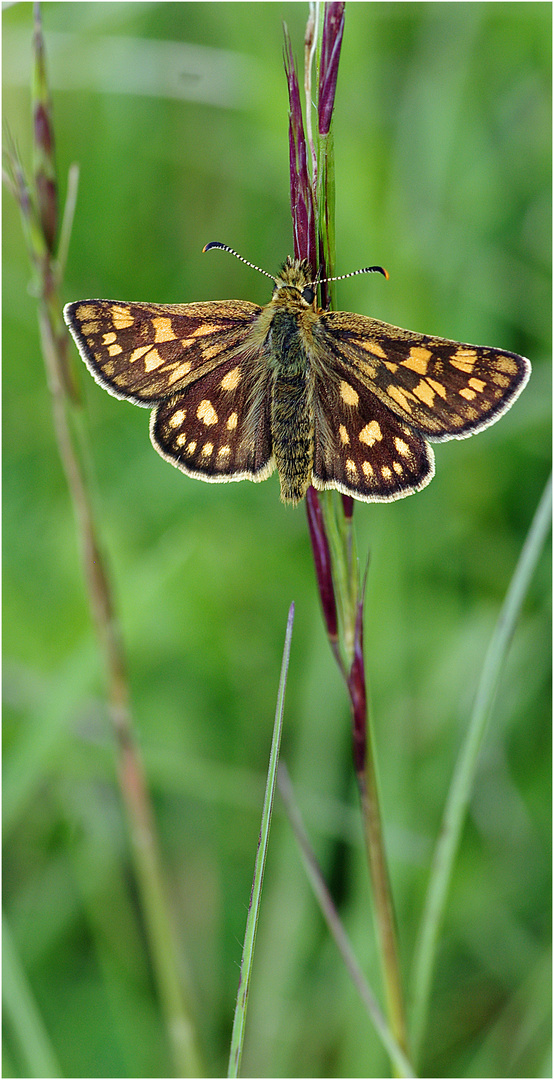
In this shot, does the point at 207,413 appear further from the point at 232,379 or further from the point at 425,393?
the point at 425,393

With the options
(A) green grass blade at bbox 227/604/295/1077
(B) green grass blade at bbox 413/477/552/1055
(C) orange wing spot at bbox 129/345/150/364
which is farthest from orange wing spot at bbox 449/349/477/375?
(A) green grass blade at bbox 227/604/295/1077

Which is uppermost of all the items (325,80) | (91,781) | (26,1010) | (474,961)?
(325,80)

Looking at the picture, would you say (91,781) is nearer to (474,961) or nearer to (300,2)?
(474,961)

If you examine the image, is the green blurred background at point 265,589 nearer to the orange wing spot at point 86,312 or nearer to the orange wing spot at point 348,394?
the orange wing spot at point 86,312

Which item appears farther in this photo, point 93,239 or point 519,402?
point 93,239

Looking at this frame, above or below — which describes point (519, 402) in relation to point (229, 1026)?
above

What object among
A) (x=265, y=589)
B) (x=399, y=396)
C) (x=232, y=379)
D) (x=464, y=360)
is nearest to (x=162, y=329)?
(x=232, y=379)

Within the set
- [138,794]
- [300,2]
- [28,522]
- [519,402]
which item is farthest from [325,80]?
[300,2]

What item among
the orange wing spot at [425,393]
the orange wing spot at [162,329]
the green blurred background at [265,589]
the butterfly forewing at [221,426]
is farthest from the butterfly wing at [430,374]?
the green blurred background at [265,589]
